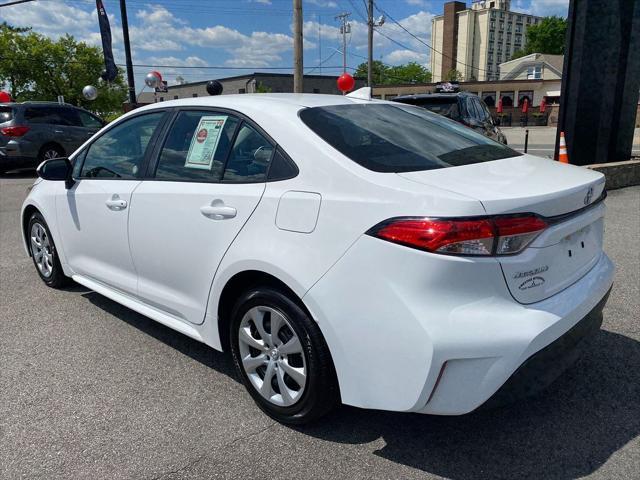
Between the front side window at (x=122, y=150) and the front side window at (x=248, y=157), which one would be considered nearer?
the front side window at (x=248, y=157)

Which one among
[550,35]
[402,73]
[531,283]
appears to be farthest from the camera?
[402,73]

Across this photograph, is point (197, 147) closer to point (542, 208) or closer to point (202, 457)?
point (202, 457)

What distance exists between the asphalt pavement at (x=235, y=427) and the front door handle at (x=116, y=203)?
0.94 metres

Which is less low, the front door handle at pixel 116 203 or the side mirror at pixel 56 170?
the side mirror at pixel 56 170

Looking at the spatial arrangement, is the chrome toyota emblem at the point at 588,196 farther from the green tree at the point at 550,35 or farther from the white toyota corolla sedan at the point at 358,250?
the green tree at the point at 550,35

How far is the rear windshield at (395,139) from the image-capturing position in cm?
253

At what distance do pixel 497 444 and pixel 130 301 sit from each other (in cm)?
243

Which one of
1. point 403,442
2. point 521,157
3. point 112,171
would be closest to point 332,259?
point 403,442

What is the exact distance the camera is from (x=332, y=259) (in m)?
2.29

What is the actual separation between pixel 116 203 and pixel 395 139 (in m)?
1.90

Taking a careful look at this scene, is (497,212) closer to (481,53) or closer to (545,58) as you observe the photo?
(545,58)

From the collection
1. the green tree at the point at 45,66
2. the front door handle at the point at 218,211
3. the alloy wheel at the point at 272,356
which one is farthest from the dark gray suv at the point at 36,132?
the green tree at the point at 45,66

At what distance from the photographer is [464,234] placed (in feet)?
6.81

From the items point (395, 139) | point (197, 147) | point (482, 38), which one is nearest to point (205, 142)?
point (197, 147)
